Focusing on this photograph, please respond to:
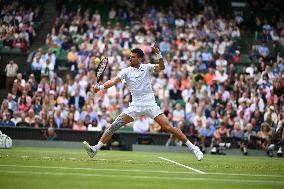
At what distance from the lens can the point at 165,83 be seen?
24.9 metres

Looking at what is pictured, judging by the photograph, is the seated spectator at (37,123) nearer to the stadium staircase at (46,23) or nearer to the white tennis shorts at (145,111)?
the stadium staircase at (46,23)

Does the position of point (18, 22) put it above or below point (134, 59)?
above

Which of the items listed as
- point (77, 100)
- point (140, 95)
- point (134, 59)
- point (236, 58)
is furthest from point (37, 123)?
point (236, 58)

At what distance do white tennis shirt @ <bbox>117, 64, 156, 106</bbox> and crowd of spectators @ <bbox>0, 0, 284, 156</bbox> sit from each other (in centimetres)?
978

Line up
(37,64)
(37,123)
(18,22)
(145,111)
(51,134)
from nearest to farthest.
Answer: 1. (145,111)
2. (51,134)
3. (37,123)
4. (37,64)
5. (18,22)

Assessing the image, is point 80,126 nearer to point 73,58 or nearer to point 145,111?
point 73,58

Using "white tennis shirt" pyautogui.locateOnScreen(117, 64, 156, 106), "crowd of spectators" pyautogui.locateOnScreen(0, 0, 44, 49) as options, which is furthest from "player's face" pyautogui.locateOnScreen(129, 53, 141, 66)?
"crowd of spectators" pyautogui.locateOnScreen(0, 0, 44, 49)

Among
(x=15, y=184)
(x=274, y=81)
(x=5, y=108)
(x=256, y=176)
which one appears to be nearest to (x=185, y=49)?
(x=274, y=81)

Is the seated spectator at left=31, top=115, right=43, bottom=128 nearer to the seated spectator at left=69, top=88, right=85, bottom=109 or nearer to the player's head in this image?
the seated spectator at left=69, top=88, right=85, bottom=109

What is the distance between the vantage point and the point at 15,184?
7.54 metres

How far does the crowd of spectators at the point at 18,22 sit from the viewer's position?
2692cm

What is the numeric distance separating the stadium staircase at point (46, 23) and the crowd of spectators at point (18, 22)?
0.42 meters

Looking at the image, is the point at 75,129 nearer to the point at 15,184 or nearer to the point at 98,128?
the point at 98,128

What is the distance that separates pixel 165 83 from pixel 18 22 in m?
8.76
